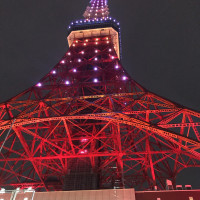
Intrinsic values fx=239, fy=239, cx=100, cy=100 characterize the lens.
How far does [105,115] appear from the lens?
42.7 feet

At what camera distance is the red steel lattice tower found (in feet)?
43.3

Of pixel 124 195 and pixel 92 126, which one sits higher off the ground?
pixel 92 126

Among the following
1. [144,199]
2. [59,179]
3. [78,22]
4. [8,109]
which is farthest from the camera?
[78,22]

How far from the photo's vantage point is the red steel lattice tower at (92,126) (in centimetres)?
1320

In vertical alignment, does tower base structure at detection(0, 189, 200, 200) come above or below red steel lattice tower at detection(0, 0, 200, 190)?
below

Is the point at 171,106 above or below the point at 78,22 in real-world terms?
below

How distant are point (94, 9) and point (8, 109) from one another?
28180 mm

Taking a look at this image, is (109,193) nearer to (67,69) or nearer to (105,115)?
(105,115)

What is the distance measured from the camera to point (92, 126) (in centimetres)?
2131

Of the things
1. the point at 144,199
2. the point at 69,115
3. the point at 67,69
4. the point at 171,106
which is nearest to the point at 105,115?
the point at 69,115

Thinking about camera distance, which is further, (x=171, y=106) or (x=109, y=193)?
(x=171, y=106)

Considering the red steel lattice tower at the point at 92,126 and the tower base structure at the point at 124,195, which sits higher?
the red steel lattice tower at the point at 92,126

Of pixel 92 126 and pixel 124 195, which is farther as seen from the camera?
pixel 92 126

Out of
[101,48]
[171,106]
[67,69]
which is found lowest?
[171,106]
